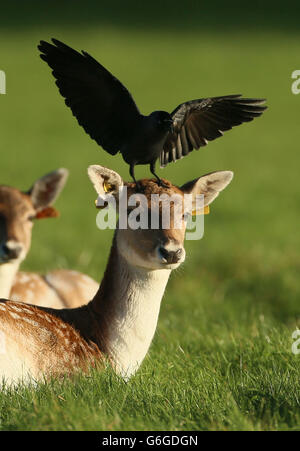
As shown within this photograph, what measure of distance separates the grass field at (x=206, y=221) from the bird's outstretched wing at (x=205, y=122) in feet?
3.93

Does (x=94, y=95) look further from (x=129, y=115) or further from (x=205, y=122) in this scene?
(x=205, y=122)

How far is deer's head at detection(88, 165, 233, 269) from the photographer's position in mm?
4410

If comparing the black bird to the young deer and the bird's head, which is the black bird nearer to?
the bird's head

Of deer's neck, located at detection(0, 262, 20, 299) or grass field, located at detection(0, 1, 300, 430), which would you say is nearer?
grass field, located at detection(0, 1, 300, 430)

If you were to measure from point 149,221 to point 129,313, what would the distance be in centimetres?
55

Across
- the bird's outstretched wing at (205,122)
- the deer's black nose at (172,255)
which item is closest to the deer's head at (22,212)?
the deer's black nose at (172,255)

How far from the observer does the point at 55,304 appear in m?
6.83

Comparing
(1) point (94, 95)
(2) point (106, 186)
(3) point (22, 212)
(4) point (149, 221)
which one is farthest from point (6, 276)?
(1) point (94, 95)

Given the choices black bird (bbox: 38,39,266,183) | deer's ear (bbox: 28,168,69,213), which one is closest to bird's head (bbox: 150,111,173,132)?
black bird (bbox: 38,39,266,183)

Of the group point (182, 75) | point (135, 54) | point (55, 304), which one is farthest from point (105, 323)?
point (135, 54)

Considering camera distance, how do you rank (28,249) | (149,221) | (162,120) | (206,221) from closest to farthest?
(162,120) < (149,221) < (28,249) < (206,221)

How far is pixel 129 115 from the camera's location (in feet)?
13.0

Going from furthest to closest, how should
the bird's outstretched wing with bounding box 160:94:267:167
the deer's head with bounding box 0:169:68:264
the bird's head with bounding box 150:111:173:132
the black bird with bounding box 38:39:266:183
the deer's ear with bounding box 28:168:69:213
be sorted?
the deer's ear with bounding box 28:168:69:213
the deer's head with bounding box 0:169:68:264
the bird's outstretched wing with bounding box 160:94:267:167
the black bird with bounding box 38:39:266:183
the bird's head with bounding box 150:111:173:132

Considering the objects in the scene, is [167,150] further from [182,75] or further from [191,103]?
[182,75]
